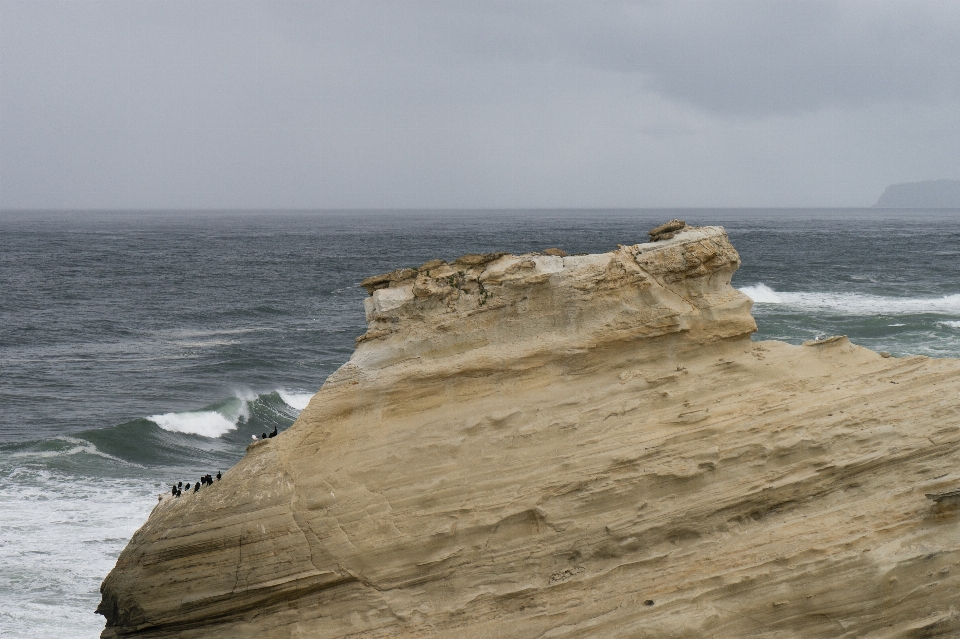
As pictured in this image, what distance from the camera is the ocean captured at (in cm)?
1783

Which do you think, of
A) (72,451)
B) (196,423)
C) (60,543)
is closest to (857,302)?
(196,423)

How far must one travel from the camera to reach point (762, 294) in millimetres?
49312

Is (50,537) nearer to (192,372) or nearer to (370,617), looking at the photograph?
(370,617)

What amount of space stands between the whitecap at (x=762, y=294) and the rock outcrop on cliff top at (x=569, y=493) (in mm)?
37136

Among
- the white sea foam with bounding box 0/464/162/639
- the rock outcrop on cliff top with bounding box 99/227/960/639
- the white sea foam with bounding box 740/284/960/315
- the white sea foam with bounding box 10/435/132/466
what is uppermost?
the rock outcrop on cliff top with bounding box 99/227/960/639

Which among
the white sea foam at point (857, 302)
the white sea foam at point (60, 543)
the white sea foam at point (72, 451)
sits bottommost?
the white sea foam at point (60, 543)

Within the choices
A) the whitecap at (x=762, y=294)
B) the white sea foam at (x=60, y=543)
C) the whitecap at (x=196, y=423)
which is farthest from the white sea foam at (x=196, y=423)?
the whitecap at (x=762, y=294)

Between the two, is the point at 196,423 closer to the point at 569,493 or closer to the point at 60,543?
the point at 60,543

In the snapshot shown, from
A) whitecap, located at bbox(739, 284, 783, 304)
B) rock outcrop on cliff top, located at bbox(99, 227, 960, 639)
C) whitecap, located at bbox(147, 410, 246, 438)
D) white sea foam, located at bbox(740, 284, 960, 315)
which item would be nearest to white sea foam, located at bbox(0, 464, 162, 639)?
whitecap, located at bbox(147, 410, 246, 438)

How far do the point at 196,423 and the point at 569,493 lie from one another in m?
19.7

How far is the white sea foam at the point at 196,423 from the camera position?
2666 centimetres

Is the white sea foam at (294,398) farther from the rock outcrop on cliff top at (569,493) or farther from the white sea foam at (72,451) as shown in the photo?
the rock outcrop on cliff top at (569,493)

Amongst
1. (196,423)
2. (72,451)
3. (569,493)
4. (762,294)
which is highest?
(569,493)

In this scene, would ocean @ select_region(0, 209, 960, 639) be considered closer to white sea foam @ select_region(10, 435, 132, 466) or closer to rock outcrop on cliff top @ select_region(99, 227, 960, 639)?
white sea foam @ select_region(10, 435, 132, 466)
